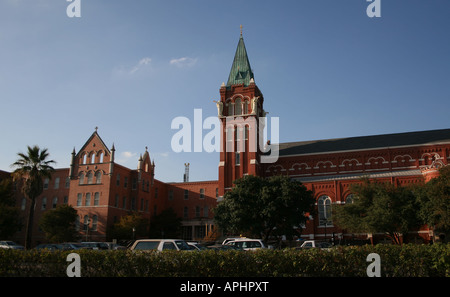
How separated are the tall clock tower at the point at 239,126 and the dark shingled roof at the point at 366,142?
7581mm

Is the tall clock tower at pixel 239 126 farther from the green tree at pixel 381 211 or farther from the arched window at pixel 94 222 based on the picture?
the arched window at pixel 94 222

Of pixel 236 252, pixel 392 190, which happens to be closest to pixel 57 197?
pixel 392 190

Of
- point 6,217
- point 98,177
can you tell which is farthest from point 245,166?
point 6,217

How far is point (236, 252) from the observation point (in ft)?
40.8

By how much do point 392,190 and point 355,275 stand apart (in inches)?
1244

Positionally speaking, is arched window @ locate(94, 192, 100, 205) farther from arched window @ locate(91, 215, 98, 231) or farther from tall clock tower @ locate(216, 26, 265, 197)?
tall clock tower @ locate(216, 26, 265, 197)

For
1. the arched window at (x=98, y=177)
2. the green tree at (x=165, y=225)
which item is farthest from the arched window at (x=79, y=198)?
the green tree at (x=165, y=225)

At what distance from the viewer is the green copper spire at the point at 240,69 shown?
201 feet

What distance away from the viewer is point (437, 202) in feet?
117

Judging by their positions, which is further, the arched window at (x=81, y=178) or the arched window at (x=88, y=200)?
the arched window at (x=81, y=178)

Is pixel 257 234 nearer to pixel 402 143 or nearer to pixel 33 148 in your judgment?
pixel 33 148

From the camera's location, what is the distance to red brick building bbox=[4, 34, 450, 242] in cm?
5234

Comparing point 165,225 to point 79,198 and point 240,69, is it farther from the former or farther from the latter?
point 240,69

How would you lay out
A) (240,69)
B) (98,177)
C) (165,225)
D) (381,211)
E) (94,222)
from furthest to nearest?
(165,225) < (240,69) < (98,177) < (94,222) < (381,211)
